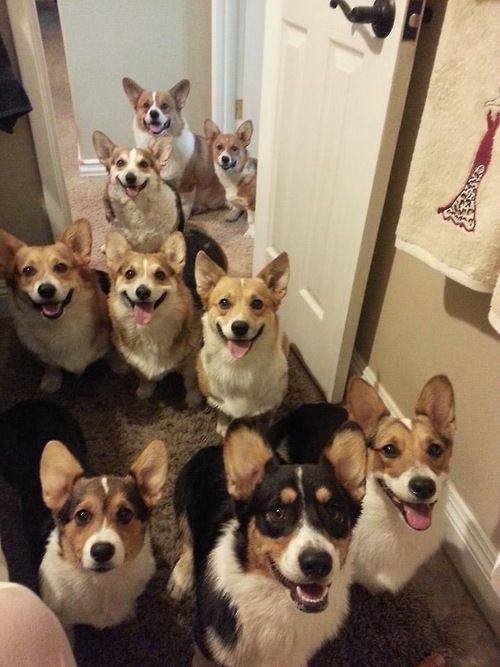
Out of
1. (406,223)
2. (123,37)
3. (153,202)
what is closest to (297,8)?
(406,223)

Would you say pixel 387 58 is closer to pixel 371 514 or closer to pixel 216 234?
pixel 371 514

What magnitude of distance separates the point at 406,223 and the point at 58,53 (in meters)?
5.98

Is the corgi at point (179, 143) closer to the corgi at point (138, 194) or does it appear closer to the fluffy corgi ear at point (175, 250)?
the corgi at point (138, 194)

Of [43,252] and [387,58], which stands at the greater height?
[387,58]

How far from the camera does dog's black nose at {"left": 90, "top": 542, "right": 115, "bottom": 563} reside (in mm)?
1077

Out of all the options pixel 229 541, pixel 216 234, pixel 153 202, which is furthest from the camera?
pixel 216 234

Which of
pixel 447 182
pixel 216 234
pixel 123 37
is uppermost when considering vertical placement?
pixel 447 182

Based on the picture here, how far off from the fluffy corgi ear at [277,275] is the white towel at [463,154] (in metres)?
0.50

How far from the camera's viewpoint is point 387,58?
135cm

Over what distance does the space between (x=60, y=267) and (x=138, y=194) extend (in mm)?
905

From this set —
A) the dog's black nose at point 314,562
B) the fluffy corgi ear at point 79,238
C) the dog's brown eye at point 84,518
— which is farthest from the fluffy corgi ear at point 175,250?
the dog's black nose at point 314,562

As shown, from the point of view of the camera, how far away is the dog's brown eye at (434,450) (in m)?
1.21

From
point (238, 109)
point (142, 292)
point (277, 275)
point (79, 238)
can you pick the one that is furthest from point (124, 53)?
point (277, 275)

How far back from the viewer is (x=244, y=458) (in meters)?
1.03
